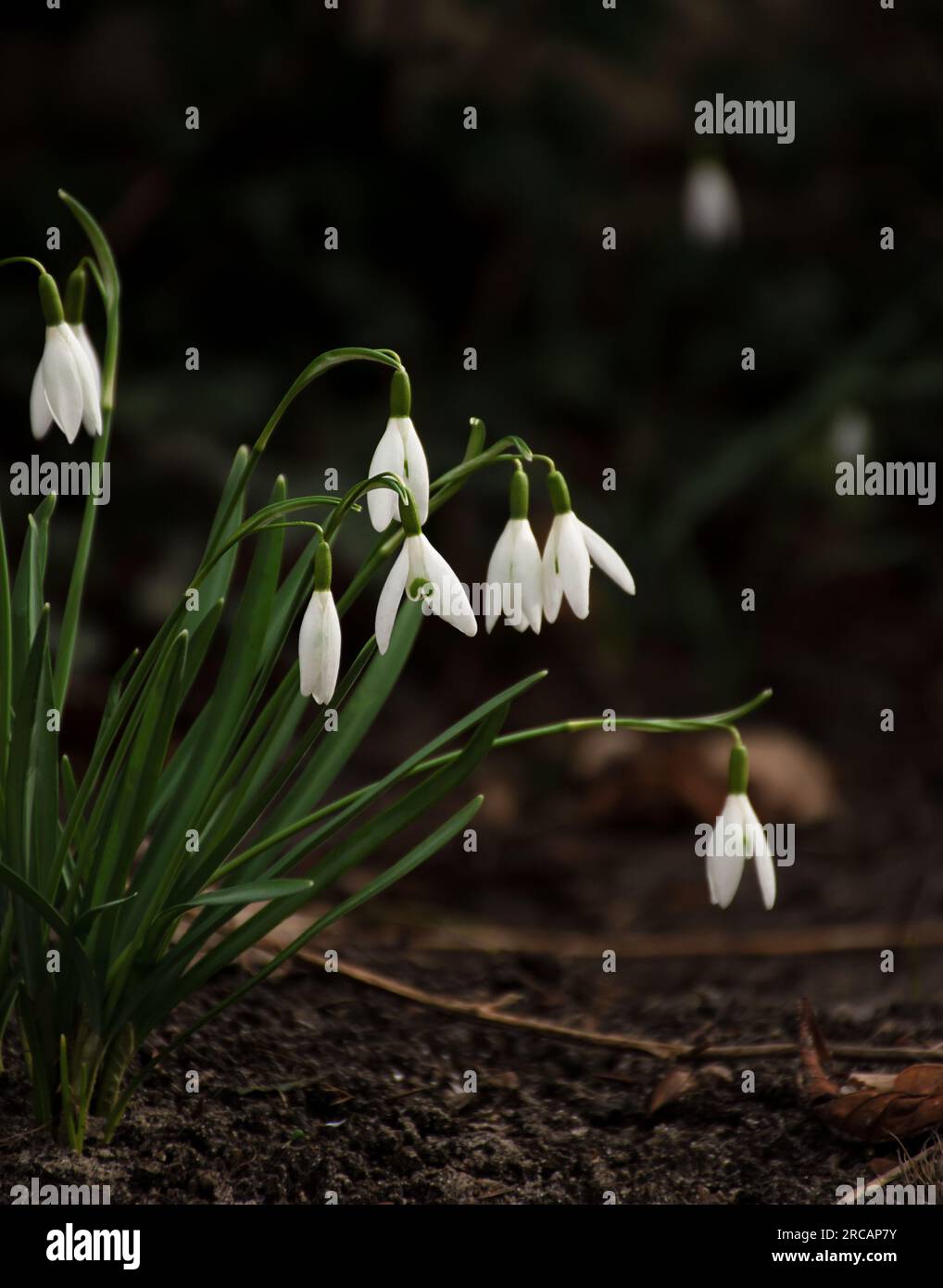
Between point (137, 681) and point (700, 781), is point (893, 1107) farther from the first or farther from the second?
point (700, 781)

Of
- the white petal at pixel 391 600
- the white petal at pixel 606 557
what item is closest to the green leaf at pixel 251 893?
the white petal at pixel 391 600

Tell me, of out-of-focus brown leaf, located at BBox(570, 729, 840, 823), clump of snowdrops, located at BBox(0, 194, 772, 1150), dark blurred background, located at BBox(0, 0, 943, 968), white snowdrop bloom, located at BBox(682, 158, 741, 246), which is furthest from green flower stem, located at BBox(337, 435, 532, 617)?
white snowdrop bloom, located at BBox(682, 158, 741, 246)

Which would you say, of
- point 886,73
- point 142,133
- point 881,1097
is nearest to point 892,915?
point 881,1097

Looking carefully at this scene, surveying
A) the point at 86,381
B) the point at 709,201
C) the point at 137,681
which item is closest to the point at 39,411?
the point at 86,381

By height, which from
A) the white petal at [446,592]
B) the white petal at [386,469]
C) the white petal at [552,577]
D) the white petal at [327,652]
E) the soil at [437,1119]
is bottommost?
the soil at [437,1119]

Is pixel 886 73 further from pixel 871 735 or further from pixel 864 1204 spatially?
pixel 864 1204

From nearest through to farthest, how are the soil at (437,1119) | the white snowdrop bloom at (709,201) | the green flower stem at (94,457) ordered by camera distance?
the soil at (437,1119), the green flower stem at (94,457), the white snowdrop bloom at (709,201)

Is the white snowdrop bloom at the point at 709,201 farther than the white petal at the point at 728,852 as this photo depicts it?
Yes

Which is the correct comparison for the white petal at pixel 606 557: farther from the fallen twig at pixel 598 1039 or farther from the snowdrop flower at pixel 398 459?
the fallen twig at pixel 598 1039
